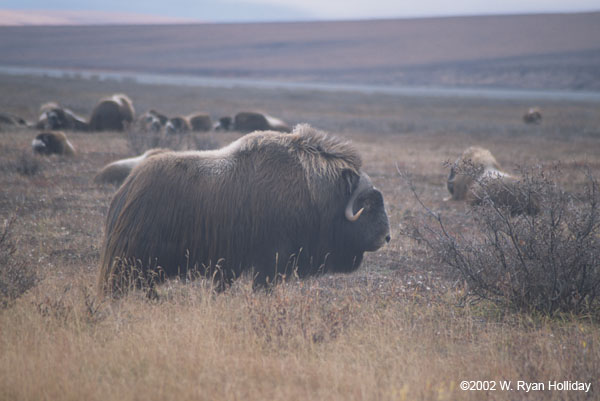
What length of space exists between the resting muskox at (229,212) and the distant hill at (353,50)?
271 feet

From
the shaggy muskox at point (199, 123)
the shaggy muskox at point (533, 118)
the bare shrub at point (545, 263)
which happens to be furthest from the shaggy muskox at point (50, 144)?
the shaggy muskox at point (533, 118)

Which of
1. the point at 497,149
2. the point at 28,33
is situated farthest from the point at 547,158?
the point at 28,33

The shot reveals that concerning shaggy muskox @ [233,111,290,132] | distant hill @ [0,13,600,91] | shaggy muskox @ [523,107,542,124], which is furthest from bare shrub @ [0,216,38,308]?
distant hill @ [0,13,600,91]

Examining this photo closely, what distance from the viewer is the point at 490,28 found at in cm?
11644

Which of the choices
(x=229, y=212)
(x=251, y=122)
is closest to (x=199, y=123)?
(x=251, y=122)

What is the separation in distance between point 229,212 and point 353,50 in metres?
117

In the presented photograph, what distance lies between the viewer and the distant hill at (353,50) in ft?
292

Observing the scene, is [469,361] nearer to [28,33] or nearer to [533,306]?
[533,306]

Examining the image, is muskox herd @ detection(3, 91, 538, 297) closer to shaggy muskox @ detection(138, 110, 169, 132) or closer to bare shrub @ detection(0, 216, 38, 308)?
bare shrub @ detection(0, 216, 38, 308)

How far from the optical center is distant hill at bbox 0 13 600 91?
89.1 m

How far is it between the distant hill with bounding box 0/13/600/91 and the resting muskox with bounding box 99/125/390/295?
82.7 meters

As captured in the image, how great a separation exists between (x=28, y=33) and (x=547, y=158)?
495 feet

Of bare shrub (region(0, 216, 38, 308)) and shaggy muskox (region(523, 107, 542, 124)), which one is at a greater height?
shaggy muskox (region(523, 107, 542, 124))

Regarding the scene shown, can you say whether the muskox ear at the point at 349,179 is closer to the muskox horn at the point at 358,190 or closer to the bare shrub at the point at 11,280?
the muskox horn at the point at 358,190
